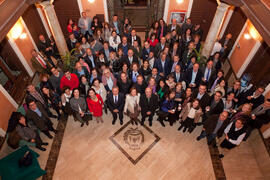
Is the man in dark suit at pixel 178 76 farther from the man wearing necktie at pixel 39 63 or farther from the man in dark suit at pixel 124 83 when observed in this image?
the man wearing necktie at pixel 39 63

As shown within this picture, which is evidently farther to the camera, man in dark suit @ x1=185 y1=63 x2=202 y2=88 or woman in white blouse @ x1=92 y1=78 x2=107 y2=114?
man in dark suit @ x1=185 y1=63 x2=202 y2=88

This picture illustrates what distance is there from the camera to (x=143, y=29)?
10.8 metres

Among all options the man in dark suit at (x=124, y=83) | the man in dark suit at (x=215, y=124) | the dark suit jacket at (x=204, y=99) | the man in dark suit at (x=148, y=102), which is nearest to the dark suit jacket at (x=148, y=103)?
the man in dark suit at (x=148, y=102)

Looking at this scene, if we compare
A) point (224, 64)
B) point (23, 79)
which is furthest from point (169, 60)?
point (23, 79)

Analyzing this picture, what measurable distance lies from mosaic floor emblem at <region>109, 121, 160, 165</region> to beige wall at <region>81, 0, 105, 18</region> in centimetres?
687

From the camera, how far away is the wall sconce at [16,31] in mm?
6636

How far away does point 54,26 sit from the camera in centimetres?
703

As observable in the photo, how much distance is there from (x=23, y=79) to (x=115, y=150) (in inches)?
196

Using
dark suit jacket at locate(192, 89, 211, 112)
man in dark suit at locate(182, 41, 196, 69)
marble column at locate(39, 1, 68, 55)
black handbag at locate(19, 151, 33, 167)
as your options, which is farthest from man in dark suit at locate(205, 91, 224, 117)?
marble column at locate(39, 1, 68, 55)

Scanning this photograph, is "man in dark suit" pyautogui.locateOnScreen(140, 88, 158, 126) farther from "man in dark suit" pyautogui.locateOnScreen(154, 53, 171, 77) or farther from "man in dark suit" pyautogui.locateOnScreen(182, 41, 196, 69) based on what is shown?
"man in dark suit" pyautogui.locateOnScreen(182, 41, 196, 69)

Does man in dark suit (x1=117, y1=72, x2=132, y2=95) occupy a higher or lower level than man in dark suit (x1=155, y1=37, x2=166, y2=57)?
lower

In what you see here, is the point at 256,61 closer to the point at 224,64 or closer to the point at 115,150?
the point at 224,64

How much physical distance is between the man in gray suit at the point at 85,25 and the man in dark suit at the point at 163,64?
4236mm

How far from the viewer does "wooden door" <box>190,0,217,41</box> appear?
9.12 metres
